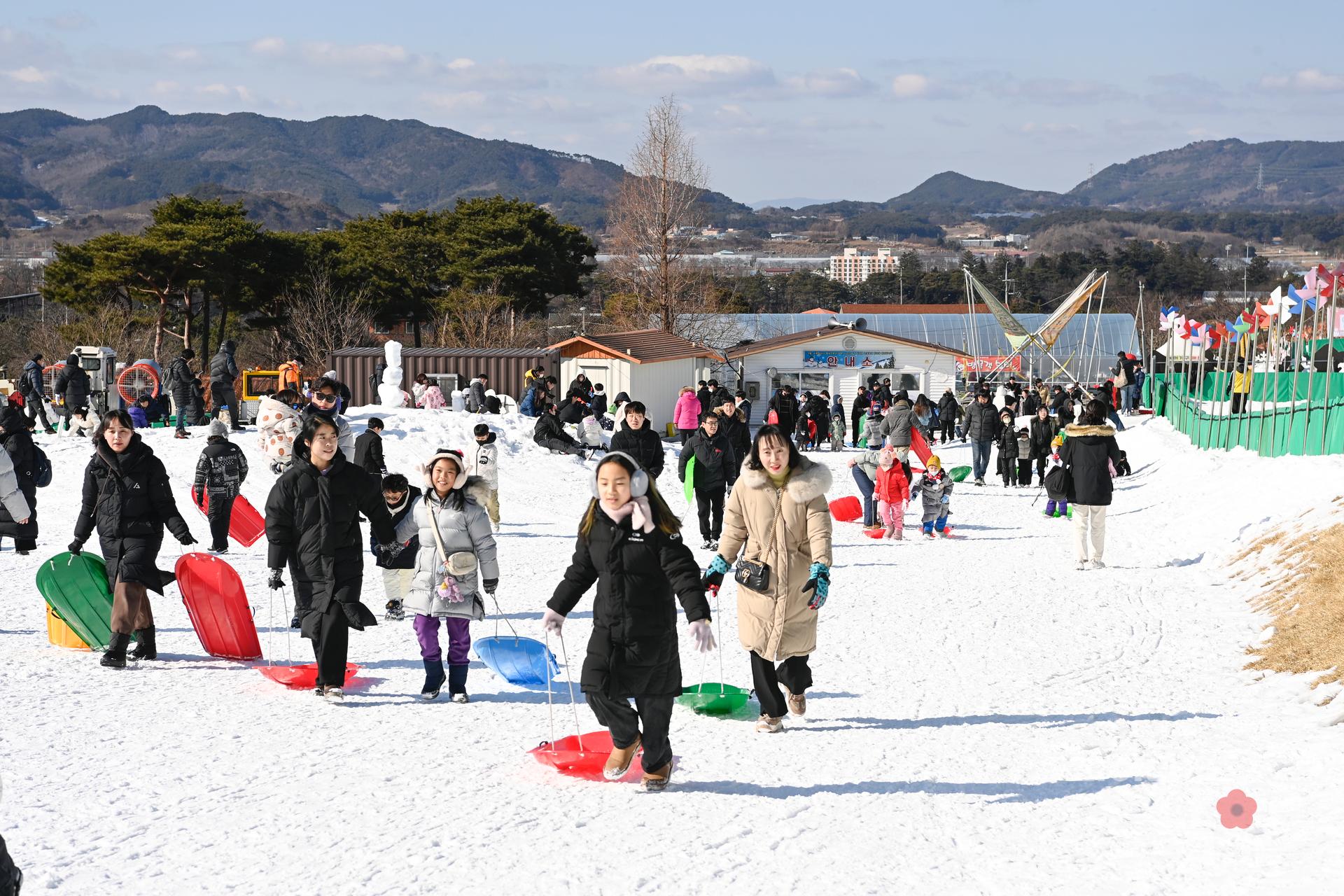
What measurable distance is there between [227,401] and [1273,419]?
14440 mm

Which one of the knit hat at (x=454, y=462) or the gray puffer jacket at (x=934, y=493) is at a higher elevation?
the knit hat at (x=454, y=462)

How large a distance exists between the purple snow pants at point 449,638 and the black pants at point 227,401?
11734 mm

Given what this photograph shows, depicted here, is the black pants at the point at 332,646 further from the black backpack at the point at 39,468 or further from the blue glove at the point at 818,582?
the black backpack at the point at 39,468

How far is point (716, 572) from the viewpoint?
585cm

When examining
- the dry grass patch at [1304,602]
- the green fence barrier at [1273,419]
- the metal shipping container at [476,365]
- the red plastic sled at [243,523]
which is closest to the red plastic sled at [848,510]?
the dry grass patch at [1304,602]

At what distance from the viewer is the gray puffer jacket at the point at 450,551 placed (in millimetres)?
6531

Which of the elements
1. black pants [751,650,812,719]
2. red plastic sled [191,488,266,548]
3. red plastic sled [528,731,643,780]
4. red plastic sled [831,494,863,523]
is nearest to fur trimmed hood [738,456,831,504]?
black pants [751,650,812,719]

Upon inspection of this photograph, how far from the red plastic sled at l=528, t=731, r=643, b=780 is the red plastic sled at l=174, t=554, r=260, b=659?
2.57 metres

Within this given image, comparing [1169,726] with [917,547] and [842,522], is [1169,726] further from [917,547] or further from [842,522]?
[842,522]

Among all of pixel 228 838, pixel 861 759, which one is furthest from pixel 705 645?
pixel 228 838

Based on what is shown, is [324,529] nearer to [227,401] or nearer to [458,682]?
[458,682]

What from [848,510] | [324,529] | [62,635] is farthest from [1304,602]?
[62,635]

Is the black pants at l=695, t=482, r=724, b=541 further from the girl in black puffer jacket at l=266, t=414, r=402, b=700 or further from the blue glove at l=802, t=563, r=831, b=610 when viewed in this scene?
the blue glove at l=802, t=563, r=831, b=610

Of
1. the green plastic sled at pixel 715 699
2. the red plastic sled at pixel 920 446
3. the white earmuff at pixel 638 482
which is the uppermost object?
the white earmuff at pixel 638 482
